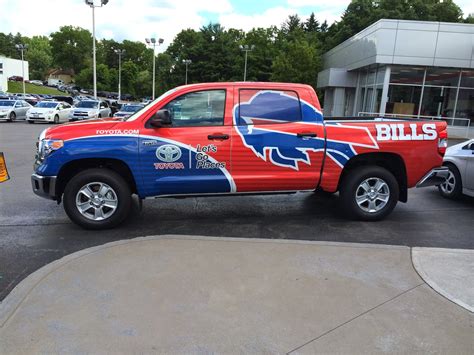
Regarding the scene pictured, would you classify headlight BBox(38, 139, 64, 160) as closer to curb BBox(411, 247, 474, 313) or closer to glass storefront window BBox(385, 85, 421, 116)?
curb BBox(411, 247, 474, 313)

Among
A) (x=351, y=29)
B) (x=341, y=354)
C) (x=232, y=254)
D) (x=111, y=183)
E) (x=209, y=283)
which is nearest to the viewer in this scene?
(x=341, y=354)

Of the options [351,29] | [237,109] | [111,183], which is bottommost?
[111,183]

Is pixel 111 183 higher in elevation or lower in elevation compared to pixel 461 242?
higher

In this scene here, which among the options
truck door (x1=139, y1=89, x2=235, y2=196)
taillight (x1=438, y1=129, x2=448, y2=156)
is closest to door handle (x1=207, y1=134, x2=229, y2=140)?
truck door (x1=139, y1=89, x2=235, y2=196)

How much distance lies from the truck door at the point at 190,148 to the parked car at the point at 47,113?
80.1 ft

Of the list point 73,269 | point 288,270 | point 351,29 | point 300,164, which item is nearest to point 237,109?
point 300,164

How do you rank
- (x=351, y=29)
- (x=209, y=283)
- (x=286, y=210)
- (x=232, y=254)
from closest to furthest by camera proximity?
1. (x=209, y=283)
2. (x=232, y=254)
3. (x=286, y=210)
4. (x=351, y=29)

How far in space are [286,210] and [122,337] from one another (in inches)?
164

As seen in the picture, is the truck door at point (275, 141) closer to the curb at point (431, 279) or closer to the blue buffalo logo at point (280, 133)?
the blue buffalo logo at point (280, 133)

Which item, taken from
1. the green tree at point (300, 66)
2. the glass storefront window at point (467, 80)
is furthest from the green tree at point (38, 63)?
the glass storefront window at point (467, 80)

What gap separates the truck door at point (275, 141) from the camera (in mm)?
5766

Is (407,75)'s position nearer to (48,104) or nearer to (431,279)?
(48,104)

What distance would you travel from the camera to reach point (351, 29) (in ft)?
196

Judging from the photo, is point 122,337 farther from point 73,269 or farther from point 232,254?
point 232,254
